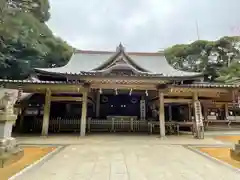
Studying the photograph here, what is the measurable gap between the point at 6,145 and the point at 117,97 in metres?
10.7

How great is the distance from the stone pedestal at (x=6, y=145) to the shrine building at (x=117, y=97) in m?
→ 4.29

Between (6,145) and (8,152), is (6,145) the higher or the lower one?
the higher one

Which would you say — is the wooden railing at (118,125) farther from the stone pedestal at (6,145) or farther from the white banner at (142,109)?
the stone pedestal at (6,145)

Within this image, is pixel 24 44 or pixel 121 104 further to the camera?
pixel 24 44

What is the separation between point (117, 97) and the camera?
14750 mm

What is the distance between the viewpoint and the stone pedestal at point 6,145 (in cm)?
416

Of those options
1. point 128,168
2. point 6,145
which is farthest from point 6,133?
point 128,168

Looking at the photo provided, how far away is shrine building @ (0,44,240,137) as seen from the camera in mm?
9023

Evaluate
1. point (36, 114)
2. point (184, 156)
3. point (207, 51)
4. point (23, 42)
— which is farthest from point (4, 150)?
point (207, 51)

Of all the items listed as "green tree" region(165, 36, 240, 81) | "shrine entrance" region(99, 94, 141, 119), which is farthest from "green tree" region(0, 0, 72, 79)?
"green tree" region(165, 36, 240, 81)

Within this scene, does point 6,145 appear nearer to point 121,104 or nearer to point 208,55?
point 121,104

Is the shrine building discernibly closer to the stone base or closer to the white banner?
the white banner

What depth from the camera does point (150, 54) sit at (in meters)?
17.9

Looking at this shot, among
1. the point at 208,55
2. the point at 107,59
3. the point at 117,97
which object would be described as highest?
the point at 208,55
